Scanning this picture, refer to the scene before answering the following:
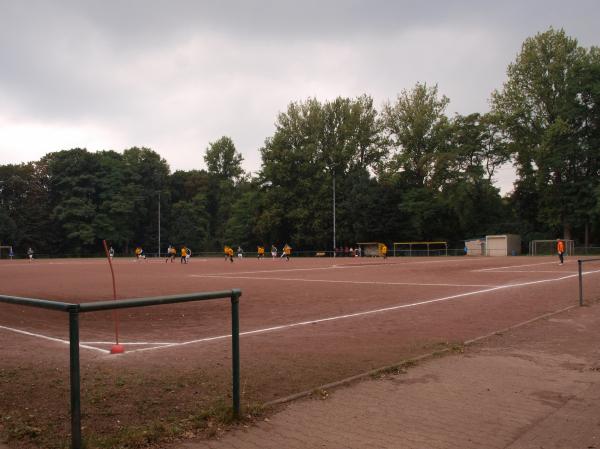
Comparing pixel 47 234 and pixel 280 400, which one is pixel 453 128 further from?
pixel 280 400

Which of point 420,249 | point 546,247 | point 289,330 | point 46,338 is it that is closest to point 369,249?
point 420,249

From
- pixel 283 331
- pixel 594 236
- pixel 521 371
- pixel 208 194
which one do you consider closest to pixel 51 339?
pixel 283 331

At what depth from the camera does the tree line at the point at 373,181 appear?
5919 centimetres

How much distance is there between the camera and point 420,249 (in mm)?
70188

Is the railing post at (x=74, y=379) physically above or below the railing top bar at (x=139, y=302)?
below

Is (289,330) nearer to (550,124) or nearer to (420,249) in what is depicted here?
(550,124)

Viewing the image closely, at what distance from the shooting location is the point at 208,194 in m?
104

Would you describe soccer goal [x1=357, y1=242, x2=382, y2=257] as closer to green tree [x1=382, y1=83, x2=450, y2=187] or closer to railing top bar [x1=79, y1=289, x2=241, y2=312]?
green tree [x1=382, y1=83, x2=450, y2=187]

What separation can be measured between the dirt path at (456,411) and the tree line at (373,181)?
180 feet

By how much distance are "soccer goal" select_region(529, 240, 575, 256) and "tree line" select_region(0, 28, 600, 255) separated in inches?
128

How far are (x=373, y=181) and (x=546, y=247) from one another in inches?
974

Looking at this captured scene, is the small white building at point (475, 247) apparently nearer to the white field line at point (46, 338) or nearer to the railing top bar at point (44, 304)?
the white field line at point (46, 338)

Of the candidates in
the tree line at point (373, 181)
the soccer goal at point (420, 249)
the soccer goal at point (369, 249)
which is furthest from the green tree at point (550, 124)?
the soccer goal at point (369, 249)

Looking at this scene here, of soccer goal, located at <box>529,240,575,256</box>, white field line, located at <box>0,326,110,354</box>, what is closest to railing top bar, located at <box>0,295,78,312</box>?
white field line, located at <box>0,326,110,354</box>
